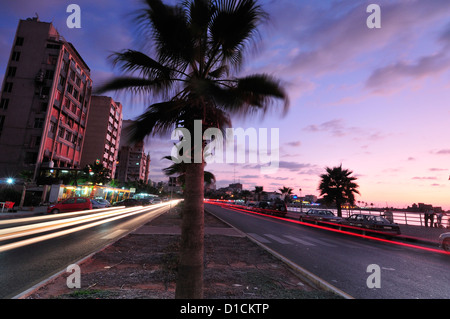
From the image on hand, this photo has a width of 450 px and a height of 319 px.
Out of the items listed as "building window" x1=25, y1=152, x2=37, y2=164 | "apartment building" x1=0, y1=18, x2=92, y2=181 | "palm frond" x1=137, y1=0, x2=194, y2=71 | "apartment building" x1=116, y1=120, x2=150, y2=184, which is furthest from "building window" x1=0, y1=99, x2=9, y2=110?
"apartment building" x1=116, y1=120, x2=150, y2=184

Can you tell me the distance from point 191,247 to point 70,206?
25.7 metres

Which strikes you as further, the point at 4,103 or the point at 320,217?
the point at 4,103

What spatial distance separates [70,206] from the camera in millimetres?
23594

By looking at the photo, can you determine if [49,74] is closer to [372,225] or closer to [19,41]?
[19,41]

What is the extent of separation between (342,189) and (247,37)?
2686 centimetres

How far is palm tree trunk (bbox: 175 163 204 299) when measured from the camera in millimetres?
3371

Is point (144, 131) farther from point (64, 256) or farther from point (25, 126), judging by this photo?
point (25, 126)

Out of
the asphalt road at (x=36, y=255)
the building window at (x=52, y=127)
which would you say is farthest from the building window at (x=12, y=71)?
the asphalt road at (x=36, y=255)

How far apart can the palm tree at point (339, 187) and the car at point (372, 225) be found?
25.3ft

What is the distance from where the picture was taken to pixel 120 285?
15.3 feet

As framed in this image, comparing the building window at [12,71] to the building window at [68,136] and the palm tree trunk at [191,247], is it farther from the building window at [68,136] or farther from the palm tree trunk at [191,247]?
the palm tree trunk at [191,247]

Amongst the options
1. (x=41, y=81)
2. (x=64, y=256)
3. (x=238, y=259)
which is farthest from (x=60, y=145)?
(x=238, y=259)

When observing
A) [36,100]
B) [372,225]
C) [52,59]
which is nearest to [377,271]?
[372,225]

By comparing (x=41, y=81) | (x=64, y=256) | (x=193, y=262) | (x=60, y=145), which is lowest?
(x=64, y=256)
